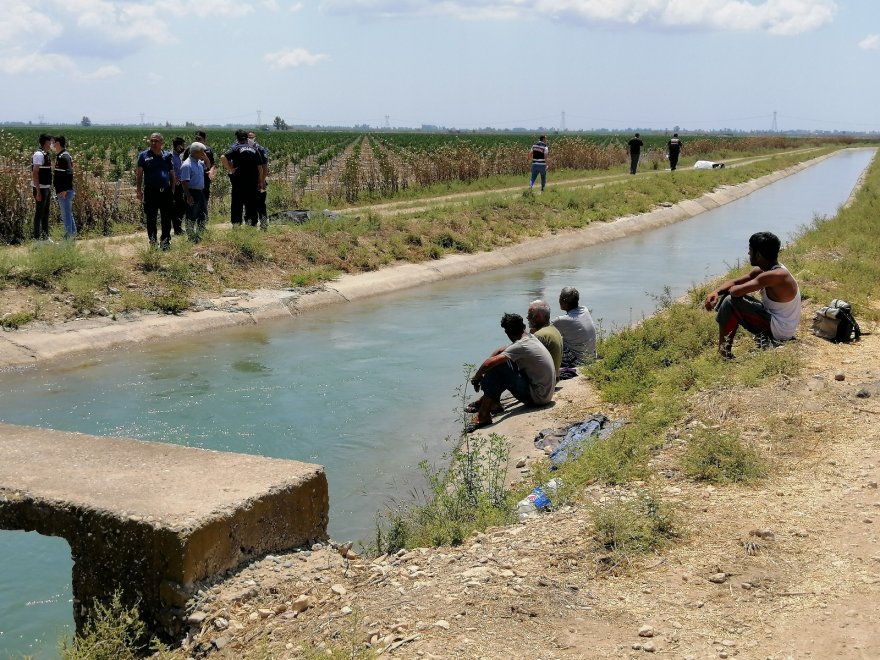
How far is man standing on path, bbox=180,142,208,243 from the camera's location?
1595 centimetres

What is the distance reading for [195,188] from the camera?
16.3 meters

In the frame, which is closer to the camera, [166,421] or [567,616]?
[567,616]

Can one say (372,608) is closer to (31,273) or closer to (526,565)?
(526,565)

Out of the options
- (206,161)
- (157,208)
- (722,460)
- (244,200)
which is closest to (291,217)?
(244,200)

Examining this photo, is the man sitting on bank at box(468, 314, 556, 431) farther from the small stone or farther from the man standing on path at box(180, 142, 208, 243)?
the man standing on path at box(180, 142, 208, 243)

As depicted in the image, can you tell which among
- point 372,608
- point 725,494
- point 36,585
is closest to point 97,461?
point 36,585

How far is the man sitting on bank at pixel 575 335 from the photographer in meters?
11.1

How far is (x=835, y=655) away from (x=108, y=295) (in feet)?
39.5

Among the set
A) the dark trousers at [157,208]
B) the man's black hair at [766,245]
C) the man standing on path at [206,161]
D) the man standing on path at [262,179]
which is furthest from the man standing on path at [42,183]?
the man's black hair at [766,245]

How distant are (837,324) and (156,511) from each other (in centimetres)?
786

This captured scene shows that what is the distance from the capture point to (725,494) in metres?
6.50

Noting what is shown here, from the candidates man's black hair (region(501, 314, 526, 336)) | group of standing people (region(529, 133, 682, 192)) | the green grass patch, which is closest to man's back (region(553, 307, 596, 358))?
man's black hair (region(501, 314, 526, 336))

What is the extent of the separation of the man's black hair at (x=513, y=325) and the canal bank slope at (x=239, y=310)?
6.05 meters

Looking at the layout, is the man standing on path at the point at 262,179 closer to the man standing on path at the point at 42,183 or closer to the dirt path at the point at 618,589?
the man standing on path at the point at 42,183
